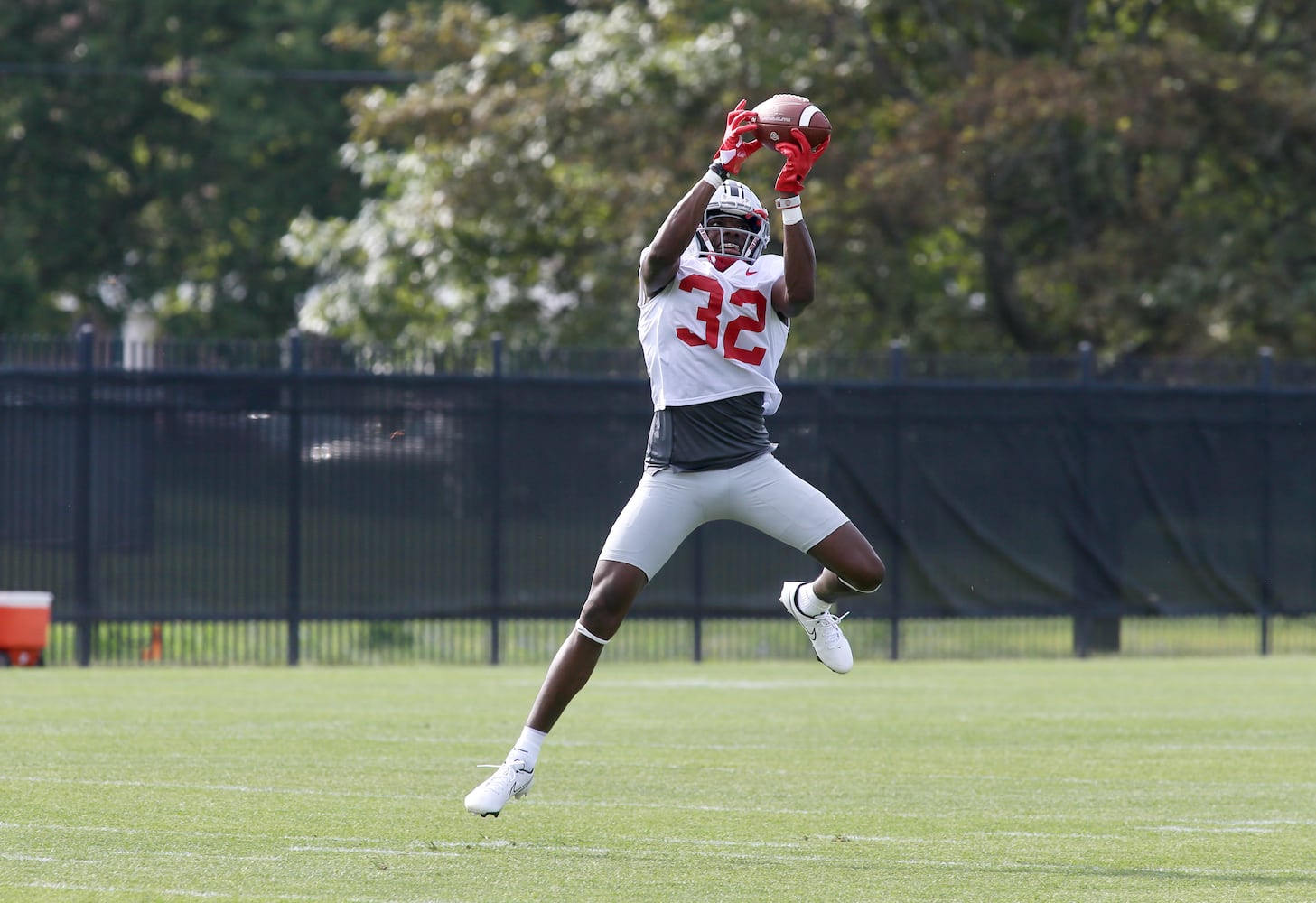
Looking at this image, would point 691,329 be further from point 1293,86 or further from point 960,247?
point 960,247

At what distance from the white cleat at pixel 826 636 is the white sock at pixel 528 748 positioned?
1.35 meters

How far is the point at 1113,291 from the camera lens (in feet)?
73.1

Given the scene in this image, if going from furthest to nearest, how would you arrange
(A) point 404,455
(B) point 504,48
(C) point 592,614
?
(B) point 504,48 < (A) point 404,455 < (C) point 592,614

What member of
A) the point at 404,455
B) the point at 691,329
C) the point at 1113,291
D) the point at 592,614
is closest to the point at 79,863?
the point at 592,614

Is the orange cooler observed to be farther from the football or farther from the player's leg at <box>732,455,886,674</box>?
the football

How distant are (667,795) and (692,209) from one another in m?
2.48

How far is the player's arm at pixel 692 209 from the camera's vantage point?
22.9ft

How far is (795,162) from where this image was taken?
711cm

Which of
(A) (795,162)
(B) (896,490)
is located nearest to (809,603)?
(A) (795,162)

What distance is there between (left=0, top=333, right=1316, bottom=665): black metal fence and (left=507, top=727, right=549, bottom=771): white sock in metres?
8.95

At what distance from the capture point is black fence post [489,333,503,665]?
16000 millimetres

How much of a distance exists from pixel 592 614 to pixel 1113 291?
16443 millimetres

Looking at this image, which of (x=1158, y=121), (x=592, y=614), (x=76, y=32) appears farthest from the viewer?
(x=76, y=32)

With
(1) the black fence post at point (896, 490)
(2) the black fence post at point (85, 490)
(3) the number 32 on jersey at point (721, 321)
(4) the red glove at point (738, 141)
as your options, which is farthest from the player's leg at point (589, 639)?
(1) the black fence post at point (896, 490)
